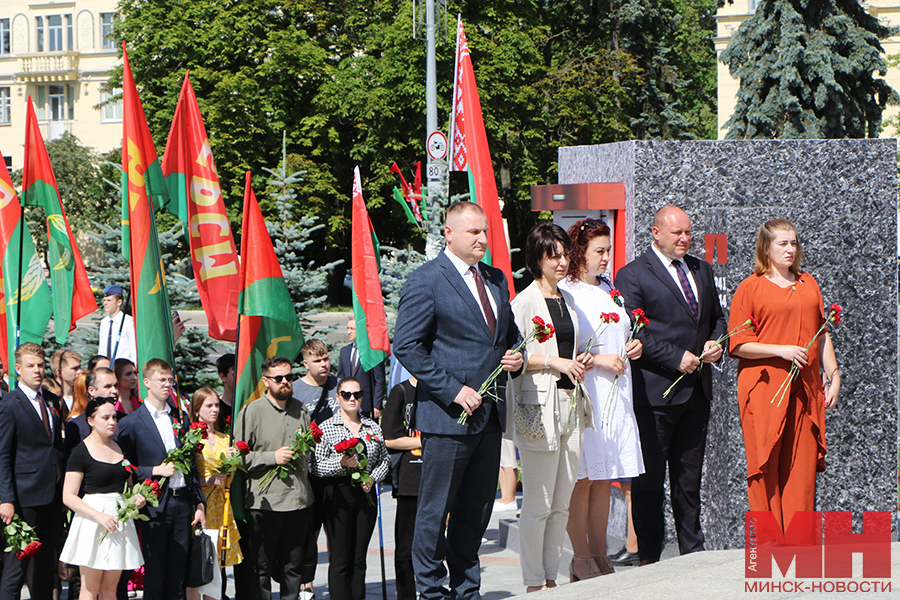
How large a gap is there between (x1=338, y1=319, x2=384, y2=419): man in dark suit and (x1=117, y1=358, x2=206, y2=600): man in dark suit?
139 inches

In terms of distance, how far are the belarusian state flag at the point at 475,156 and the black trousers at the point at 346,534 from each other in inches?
92.2

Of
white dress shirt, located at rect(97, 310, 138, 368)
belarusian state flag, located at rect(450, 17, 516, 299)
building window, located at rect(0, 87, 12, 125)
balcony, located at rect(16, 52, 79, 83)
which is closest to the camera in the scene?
belarusian state flag, located at rect(450, 17, 516, 299)

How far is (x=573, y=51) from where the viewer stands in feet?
117

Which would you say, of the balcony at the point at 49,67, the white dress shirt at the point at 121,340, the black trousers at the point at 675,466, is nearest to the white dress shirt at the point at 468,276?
the black trousers at the point at 675,466

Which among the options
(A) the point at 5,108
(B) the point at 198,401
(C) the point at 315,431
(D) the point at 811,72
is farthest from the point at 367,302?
(A) the point at 5,108

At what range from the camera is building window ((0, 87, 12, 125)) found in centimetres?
5747

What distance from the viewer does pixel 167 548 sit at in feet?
21.6

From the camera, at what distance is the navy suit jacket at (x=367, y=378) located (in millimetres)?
10297

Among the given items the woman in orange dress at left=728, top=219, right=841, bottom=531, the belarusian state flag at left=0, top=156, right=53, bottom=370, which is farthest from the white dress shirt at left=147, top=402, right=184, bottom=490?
the woman in orange dress at left=728, top=219, right=841, bottom=531

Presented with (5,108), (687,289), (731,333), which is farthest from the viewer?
(5,108)

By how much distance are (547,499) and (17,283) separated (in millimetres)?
5317

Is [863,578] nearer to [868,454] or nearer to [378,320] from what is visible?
[868,454]

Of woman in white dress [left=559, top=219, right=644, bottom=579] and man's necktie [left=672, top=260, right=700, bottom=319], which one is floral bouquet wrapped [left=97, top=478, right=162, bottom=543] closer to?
woman in white dress [left=559, top=219, right=644, bottom=579]

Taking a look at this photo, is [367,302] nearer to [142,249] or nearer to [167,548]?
[142,249]
